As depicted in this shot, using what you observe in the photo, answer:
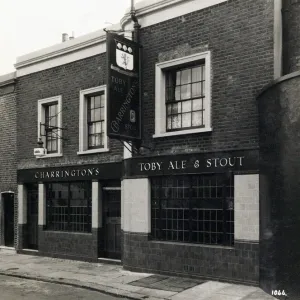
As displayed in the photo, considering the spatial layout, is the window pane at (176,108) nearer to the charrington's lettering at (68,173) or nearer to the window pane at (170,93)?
the window pane at (170,93)

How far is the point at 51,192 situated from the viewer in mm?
15844

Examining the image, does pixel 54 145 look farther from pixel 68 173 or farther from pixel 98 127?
pixel 98 127

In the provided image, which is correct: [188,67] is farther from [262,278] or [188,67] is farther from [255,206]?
[262,278]

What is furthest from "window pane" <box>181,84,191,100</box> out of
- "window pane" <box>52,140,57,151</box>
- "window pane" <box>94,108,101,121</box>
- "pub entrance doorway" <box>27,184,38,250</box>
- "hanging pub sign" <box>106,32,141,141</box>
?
"pub entrance doorway" <box>27,184,38,250</box>

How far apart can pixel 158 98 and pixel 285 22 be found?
3.73 meters

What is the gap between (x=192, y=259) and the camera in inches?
436

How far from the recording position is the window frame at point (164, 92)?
1100 centimetres

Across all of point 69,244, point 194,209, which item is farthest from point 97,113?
point 194,209

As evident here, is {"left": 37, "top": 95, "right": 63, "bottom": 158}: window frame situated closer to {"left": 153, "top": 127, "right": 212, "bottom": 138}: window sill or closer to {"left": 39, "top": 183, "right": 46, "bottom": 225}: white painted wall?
{"left": 39, "top": 183, "right": 46, "bottom": 225}: white painted wall

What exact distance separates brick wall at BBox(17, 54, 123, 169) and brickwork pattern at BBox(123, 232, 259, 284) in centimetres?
295

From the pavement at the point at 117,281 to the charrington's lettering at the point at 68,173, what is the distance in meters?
2.83

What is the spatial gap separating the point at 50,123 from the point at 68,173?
7.22ft

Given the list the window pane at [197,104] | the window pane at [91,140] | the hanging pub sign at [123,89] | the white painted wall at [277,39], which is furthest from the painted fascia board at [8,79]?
the white painted wall at [277,39]

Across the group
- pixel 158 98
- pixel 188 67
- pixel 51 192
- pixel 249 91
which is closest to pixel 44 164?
pixel 51 192
